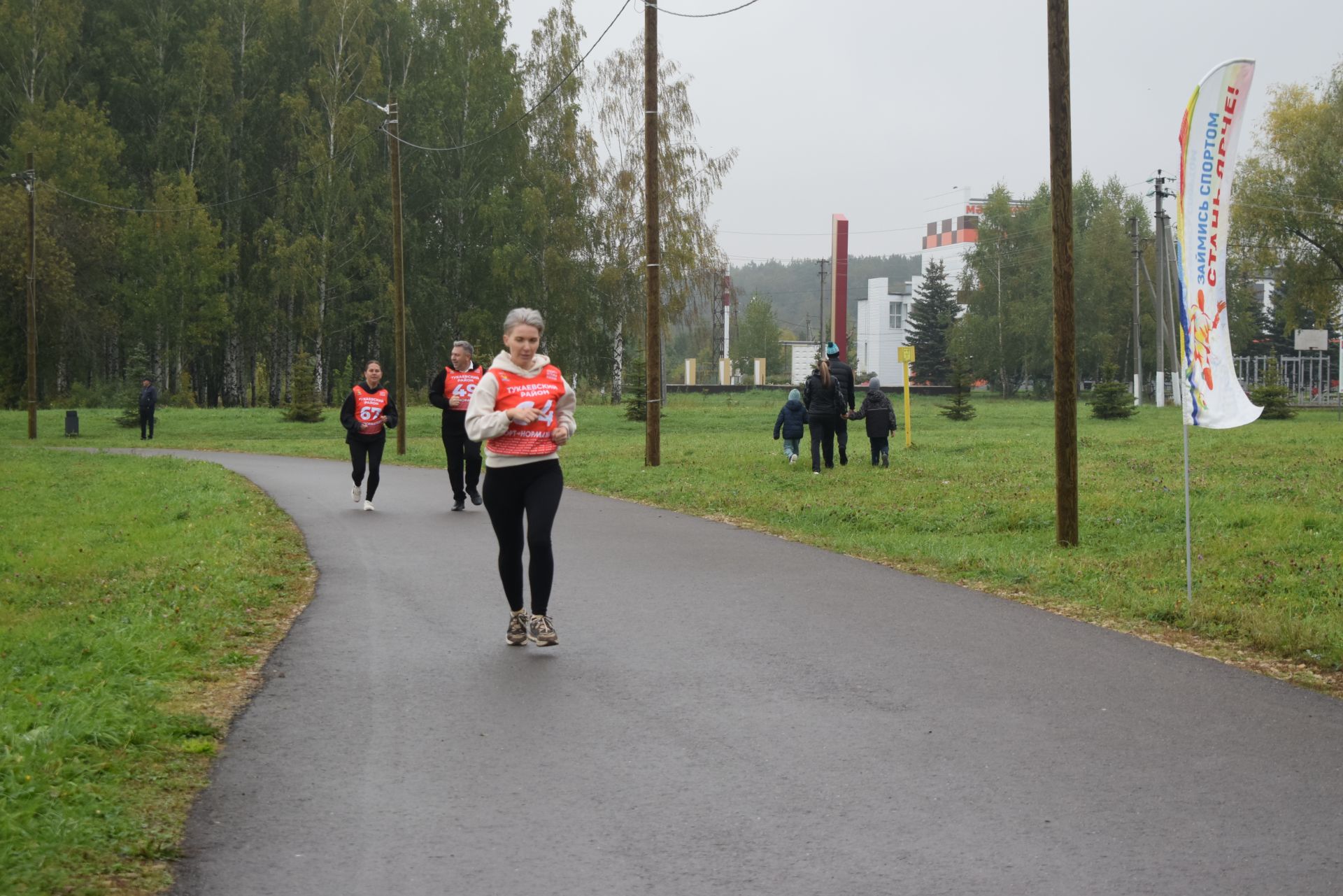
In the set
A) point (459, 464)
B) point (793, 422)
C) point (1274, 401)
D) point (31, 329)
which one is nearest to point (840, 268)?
point (1274, 401)

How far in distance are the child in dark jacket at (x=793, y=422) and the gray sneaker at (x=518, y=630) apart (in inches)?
586

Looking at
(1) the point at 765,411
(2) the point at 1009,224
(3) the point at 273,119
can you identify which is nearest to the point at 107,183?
(3) the point at 273,119

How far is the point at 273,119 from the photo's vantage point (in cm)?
5666

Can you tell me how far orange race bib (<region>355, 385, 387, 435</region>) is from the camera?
15.5 m

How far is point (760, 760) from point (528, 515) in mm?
2784

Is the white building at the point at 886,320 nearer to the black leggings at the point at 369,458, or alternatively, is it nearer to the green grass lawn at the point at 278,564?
the green grass lawn at the point at 278,564

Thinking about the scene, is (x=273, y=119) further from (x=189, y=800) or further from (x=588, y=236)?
(x=189, y=800)

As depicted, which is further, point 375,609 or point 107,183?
point 107,183

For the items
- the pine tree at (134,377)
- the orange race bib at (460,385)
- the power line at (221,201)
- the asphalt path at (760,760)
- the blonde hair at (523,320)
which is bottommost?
the asphalt path at (760,760)

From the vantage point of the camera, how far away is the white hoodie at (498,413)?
7.37m

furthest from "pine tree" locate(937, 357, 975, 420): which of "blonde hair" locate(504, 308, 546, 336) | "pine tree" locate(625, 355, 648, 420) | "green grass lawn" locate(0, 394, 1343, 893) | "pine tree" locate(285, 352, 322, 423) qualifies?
"blonde hair" locate(504, 308, 546, 336)

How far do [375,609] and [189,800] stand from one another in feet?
13.9

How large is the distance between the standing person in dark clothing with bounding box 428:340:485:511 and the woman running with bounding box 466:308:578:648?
24.6 ft

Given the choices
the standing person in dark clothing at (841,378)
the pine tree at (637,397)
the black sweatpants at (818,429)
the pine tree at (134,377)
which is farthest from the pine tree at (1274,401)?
the pine tree at (134,377)
